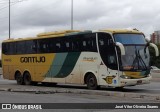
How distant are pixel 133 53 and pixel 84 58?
10.9ft

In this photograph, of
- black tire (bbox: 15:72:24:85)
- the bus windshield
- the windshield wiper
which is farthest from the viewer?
black tire (bbox: 15:72:24:85)

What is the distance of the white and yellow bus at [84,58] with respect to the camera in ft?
79.3

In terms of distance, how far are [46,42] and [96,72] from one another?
211 inches

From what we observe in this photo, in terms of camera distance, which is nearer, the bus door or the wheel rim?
the bus door

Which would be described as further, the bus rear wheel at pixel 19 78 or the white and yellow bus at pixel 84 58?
the bus rear wheel at pixel 19 78

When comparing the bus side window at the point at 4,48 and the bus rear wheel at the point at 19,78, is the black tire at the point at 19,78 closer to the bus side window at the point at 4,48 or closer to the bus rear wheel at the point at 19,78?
the bus rear wheel at the point at 19,78

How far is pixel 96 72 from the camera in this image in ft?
83.7

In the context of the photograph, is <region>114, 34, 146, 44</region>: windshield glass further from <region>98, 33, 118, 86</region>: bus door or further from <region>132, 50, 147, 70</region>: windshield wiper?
<region>132, 50, 147, 70</region>: windshield wiper

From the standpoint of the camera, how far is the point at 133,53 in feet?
79.7

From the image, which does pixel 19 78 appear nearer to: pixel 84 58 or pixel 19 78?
pixel 19 78

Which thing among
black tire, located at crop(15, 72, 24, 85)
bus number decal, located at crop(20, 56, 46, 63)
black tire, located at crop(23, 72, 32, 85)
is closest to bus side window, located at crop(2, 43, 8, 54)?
black tire, located at crop(15, 72, 24, 85)

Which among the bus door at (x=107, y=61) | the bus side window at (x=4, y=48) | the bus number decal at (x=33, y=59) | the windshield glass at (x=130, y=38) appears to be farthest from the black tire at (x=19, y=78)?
the windshield glass at (x=130, y=38)

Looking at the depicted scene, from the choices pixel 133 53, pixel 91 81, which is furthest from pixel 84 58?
pixel 133 53

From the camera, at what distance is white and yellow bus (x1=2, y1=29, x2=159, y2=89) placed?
24.2m
